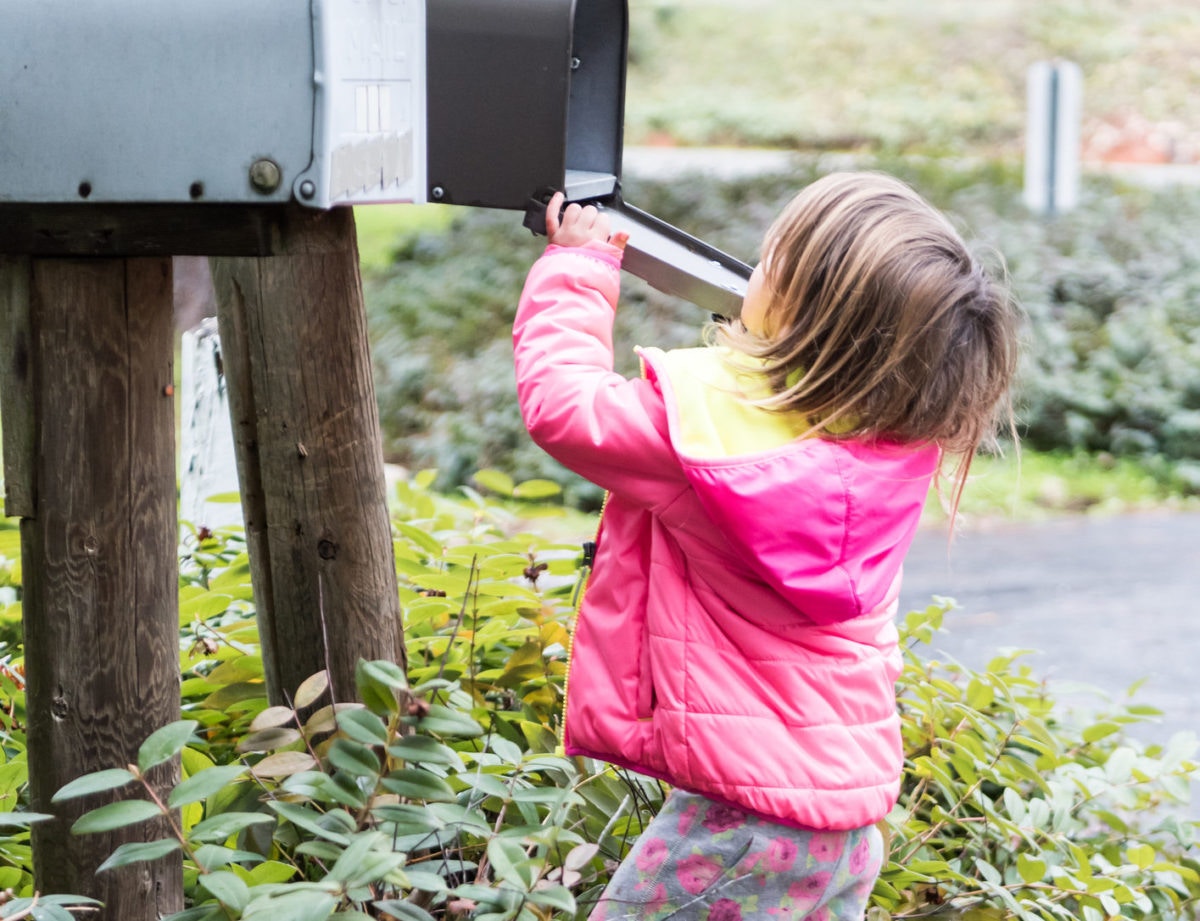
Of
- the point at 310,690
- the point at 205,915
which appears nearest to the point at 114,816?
the point at 205,915

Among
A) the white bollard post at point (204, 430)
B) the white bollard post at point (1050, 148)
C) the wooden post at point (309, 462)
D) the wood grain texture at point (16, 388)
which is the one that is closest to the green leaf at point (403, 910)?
the wooden post at point (309, 462)

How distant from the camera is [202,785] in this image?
1348 mm

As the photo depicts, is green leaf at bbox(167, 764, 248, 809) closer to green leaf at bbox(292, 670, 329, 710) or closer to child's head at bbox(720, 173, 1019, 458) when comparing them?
green leaf at bbox(292, 670, 329, 710)

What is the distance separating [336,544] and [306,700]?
1.52ft

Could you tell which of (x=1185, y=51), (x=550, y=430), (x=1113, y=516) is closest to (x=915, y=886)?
(x=550, y=430)

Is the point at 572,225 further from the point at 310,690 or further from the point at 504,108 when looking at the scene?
the point at 310,690

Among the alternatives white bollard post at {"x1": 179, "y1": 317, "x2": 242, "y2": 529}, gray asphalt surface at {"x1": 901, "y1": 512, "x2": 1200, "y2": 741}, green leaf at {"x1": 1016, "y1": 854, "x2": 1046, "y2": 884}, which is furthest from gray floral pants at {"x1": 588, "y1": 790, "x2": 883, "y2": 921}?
gray asphalt surface at {"x1": 901, "y1": 512, "x2": 1200, "y2": 741}

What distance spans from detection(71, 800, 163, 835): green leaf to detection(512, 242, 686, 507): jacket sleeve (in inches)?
24.1

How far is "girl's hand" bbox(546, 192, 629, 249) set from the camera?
1750mm

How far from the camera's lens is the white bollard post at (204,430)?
3.10 meters

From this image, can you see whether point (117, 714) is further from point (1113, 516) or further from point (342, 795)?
point (1113, 516)

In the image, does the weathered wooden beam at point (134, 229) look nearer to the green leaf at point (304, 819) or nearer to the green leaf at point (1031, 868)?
the green leaf at point (304, 819)

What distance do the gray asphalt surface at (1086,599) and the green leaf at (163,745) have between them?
10.8ft

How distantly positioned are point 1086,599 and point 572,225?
4.22 m
